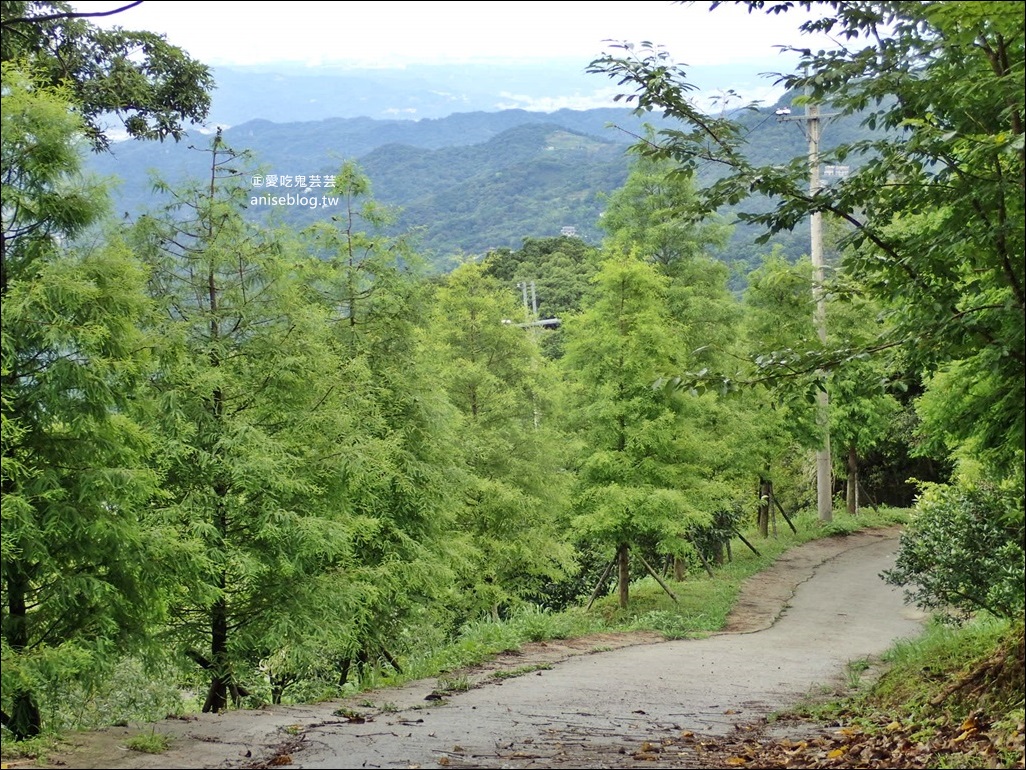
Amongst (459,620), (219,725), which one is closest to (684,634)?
(459,620)

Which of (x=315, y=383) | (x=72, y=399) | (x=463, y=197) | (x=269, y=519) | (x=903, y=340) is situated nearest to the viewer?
(x=903, y=340)

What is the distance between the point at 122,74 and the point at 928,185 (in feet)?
43.3

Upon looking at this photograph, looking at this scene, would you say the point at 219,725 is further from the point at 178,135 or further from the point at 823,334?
the point at 823,334

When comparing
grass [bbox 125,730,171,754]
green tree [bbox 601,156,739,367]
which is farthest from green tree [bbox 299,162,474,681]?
green tree [bbox 601,156,739,367]

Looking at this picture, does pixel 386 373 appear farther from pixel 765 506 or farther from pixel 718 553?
pixel 765 506

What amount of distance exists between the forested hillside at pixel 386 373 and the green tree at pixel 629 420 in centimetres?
7

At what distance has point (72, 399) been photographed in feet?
24.3

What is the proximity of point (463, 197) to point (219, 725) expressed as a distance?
119 m

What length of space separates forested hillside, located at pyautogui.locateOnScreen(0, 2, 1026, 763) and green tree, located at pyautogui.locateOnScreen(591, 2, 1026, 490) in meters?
0.03

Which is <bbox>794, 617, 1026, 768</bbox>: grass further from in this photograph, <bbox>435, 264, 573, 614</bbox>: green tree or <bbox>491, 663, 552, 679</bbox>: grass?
<bbox>435, 264, 573, 614</bbox>: green tree

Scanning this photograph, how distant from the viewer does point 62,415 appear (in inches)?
293

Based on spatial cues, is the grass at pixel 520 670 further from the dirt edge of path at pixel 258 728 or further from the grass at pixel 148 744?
the grass at pixel 148 744

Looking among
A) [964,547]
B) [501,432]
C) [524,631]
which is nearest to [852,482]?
[501,432]

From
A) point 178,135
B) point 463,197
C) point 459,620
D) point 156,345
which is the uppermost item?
point 463,197
